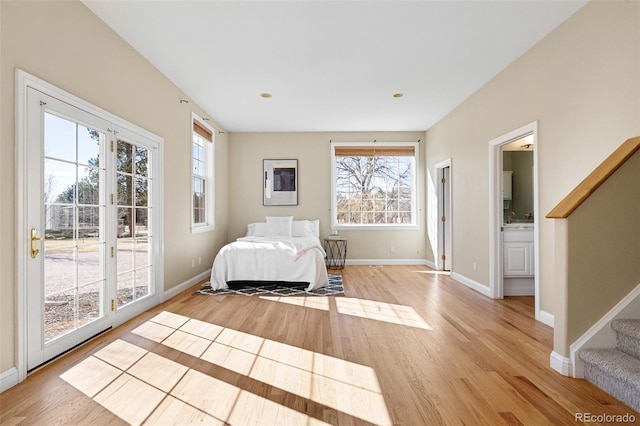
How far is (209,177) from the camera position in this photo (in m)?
5.83

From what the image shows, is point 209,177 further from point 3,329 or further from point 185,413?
point 185,413

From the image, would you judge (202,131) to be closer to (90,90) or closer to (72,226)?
(90,90)

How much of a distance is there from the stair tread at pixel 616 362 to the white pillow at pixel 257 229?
4975 millimetres

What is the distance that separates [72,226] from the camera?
252cm

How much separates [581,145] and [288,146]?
16.6 feet

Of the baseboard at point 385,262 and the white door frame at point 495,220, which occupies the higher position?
the white door frame at point 495,220

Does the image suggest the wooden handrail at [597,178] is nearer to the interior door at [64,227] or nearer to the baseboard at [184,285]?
the interior door at [64,227]

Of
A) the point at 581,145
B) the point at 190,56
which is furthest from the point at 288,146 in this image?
the point at 581,145

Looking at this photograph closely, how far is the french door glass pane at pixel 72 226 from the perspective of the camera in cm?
232

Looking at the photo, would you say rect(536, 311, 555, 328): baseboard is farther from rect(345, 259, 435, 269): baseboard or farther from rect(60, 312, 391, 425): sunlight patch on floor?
rect(345, 259, 435, 269): baseboard

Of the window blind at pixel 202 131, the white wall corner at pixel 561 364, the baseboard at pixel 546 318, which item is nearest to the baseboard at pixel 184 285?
the window blind at pixel 202 131

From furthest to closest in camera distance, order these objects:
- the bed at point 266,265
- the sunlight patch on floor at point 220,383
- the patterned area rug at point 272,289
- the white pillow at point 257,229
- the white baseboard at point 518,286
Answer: the white pillow at point 257,229 < the bed at point 266,265 < the patterned area rug at point 272,289 < the white baseboard at point 518,286 < the sunlight patch on floor at point 220,383

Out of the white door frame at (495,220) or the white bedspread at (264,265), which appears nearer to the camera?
the white door frame at (495,220)

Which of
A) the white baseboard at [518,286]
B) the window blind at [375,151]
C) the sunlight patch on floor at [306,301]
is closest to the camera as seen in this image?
the sunlight patch on floor at [306,301]
